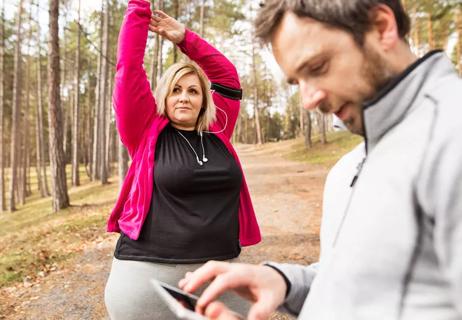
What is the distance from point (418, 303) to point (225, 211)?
1714mm

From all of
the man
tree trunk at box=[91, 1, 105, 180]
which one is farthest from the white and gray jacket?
tree trunk at box=[91, 1, 105, 180]

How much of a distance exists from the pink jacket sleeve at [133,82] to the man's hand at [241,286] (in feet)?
4.75

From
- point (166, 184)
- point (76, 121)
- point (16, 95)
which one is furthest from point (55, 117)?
point (166, 184)

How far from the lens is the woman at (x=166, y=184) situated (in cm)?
225

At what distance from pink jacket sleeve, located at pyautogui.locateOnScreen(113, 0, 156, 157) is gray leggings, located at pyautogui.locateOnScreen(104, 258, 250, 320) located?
2.50 feet

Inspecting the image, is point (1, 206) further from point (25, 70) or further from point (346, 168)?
point (346, 168)

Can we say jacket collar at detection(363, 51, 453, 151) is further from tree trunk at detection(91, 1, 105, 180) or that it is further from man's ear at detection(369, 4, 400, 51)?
tree trunk at detection(91, 1, 105, 180)

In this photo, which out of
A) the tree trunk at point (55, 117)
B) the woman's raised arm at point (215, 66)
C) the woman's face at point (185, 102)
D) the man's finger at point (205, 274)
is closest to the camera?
the man's finger at point (205, 274)

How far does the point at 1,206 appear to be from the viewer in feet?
61.9

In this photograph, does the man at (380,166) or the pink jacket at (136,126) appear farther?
the pink jacket at (136,126)

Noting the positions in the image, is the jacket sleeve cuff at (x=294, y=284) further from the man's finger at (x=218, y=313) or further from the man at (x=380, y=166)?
the man's finger at (x=218, y=313)

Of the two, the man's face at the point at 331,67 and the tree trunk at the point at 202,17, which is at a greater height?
the tree trunk at the point at 202,17

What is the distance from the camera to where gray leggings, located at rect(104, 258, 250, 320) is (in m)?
2.16

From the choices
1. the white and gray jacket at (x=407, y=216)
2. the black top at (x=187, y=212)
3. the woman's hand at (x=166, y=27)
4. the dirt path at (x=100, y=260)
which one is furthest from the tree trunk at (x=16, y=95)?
the white and gray jacket at (x=407, y=216)
